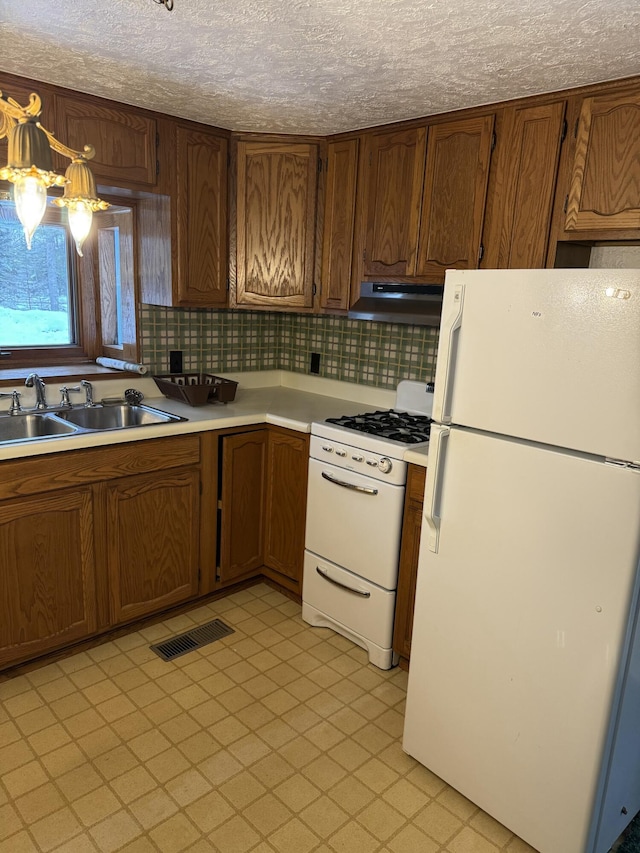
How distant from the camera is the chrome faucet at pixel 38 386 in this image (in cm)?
264

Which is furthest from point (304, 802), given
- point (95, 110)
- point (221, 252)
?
point (95, 110)

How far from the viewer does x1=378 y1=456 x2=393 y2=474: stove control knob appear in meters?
2.30

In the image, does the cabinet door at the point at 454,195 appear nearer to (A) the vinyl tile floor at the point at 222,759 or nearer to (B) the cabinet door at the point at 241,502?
(B) the cabinet door at the point at 241,502

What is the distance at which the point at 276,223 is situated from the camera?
297 cm

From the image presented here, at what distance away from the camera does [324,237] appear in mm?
2947

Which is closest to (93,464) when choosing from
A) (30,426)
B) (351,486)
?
(30,426)

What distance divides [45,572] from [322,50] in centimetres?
209

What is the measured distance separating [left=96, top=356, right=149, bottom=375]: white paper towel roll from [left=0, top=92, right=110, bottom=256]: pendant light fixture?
1.52m

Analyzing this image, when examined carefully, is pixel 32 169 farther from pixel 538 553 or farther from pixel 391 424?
pixel 391 424

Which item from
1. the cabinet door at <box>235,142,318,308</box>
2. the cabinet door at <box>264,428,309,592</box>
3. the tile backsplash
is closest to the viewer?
the cabinet door at <box>264,428,309,592</box>

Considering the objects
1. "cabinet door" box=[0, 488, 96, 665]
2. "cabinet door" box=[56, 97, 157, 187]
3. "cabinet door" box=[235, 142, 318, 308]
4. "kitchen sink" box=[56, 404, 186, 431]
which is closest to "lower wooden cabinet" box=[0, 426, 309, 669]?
"cabinet door" box=[0, 488, 96, 665]

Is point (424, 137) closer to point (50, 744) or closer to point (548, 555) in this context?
point (548, 555)

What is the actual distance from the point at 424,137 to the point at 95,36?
133 centimetres

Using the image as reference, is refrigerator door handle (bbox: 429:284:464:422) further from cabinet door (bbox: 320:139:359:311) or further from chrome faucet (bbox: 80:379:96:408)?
chrome faucet (bbox: 80:379:96:408)
